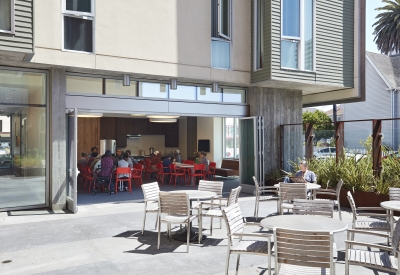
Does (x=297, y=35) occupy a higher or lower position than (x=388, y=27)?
lower

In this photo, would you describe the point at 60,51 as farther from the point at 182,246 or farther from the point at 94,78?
the point at 182,246

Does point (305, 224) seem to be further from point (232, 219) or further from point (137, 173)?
point (137, 173)

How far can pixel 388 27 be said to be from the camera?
29797 mm

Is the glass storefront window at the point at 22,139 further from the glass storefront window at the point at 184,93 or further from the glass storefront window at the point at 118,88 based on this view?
the glass storefront window at the point at 184,93

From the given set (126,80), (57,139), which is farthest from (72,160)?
(126,80)

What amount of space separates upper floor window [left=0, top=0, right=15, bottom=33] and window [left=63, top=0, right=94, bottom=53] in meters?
1.28

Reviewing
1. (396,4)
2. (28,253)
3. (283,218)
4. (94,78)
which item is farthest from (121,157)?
(396,4)

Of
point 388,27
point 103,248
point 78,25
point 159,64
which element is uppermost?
point 388,27

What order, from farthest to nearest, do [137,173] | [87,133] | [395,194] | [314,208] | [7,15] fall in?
1. [87,133]
2. [137,173]
3. [7,15]
4. [395,194]
5. [314,208]

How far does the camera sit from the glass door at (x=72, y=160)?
8.23 metres

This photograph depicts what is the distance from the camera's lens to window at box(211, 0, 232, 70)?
10.4 metres

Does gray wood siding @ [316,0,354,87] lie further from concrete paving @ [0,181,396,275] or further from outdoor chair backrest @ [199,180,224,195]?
outdoor chair backrest @ [199,180,224,195]

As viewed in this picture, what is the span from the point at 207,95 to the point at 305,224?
7.02 metres

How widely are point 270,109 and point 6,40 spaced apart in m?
7.51
